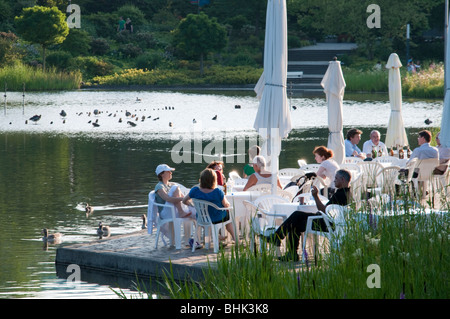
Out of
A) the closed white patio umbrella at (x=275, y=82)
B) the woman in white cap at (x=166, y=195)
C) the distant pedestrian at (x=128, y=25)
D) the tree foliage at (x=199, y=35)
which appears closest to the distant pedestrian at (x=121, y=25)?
the distant pedestrian at (x=128, y=25)

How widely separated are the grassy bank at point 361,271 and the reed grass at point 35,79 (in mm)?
41485

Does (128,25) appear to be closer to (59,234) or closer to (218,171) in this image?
(59,234)

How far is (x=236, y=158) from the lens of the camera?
2145 centimetres

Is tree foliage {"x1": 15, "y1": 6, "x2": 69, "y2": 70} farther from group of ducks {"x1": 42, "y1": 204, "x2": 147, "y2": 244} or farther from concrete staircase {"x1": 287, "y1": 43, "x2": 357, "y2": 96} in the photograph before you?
group of ducks {"x1": 42, "y1": 204, "x2": 147, "y2": 244}

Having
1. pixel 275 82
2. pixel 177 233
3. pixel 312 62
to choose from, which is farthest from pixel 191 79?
pixel 177 233

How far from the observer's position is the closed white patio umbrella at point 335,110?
511 inches

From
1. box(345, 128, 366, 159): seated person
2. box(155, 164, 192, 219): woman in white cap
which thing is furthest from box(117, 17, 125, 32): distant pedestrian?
box(155, 164, 192, 219): woman in white cap

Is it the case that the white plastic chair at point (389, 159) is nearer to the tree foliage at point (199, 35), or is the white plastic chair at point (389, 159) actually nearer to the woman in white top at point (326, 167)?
the woman in white top at point (326, 167)

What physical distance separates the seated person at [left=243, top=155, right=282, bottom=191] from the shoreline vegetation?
3243 centimetres

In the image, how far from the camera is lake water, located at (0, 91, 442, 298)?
34.9 feet

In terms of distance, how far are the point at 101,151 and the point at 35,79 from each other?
25.6 meters

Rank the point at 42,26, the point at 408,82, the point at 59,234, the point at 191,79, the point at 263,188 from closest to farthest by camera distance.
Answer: the point at 263,188 → the point at 59,234 → the point at 408,82 → the point at 42,26 → the point at 191,79

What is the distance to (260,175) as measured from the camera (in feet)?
35.0
